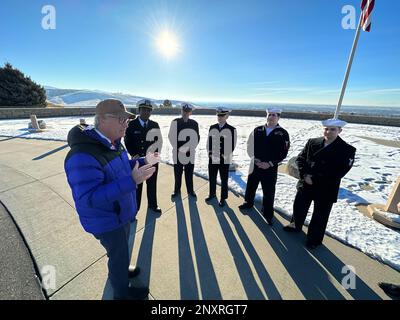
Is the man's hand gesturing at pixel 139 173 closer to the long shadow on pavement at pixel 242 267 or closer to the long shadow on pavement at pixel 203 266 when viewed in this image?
the long shadow on pavement at pixel 203 266

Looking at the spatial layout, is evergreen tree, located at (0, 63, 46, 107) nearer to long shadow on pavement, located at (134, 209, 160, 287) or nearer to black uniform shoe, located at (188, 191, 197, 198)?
black uniform shoe, located at (188, 191, 197, 198)

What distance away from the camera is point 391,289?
2074 millimetres

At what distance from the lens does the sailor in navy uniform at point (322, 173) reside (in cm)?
250

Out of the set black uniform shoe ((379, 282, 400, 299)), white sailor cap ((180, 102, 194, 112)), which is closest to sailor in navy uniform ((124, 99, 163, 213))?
white sailor cap ((180, 102, 194, 112))

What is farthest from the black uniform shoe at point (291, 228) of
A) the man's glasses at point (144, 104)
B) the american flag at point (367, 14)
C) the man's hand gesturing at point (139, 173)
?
the american flag at point (367, 14)

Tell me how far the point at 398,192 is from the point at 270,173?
2185 millimetres

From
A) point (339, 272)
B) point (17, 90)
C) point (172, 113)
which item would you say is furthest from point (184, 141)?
point (17, 90)

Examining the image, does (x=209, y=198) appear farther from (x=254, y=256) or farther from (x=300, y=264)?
(x=300, y=264)

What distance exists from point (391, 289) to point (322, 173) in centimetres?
139

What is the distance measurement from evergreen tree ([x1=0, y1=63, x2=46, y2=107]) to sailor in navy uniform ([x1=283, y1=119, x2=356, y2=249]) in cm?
2949

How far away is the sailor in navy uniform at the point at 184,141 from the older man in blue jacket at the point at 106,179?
215 centimetres
